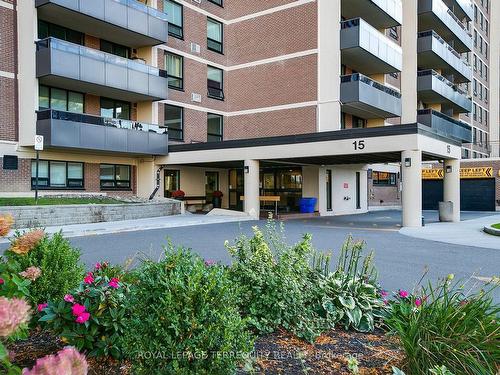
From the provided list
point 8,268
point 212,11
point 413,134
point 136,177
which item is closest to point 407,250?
point 413,134

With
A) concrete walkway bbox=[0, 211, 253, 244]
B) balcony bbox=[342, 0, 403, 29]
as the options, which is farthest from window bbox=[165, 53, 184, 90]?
balcony bbox=[342, 0, 403, 29]

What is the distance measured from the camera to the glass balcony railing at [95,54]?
1872 centimetres

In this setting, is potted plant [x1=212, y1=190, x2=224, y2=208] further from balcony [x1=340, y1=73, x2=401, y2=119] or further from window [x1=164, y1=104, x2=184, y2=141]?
balcony [x1=340, y1=73, x2=401, y2=119]

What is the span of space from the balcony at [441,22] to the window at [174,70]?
66.0 feet

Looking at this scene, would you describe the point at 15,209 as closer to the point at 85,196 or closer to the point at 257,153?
the point at 85,196

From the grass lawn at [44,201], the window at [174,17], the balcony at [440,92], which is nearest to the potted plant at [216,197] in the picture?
the grass lawn at [44,201]

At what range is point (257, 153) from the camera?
20688 mm

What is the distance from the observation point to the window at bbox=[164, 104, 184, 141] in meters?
25.5

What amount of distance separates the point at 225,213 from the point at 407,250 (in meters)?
12.6

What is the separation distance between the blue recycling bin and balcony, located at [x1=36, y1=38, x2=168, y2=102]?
32.9 feet

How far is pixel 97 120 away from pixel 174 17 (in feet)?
30.9

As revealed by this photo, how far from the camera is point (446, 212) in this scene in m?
21.0

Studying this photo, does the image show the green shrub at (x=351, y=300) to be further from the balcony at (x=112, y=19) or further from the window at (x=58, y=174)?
the balcony at (x=112, y=19)

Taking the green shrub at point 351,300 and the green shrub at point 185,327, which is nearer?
the green shrub at point 185,327
